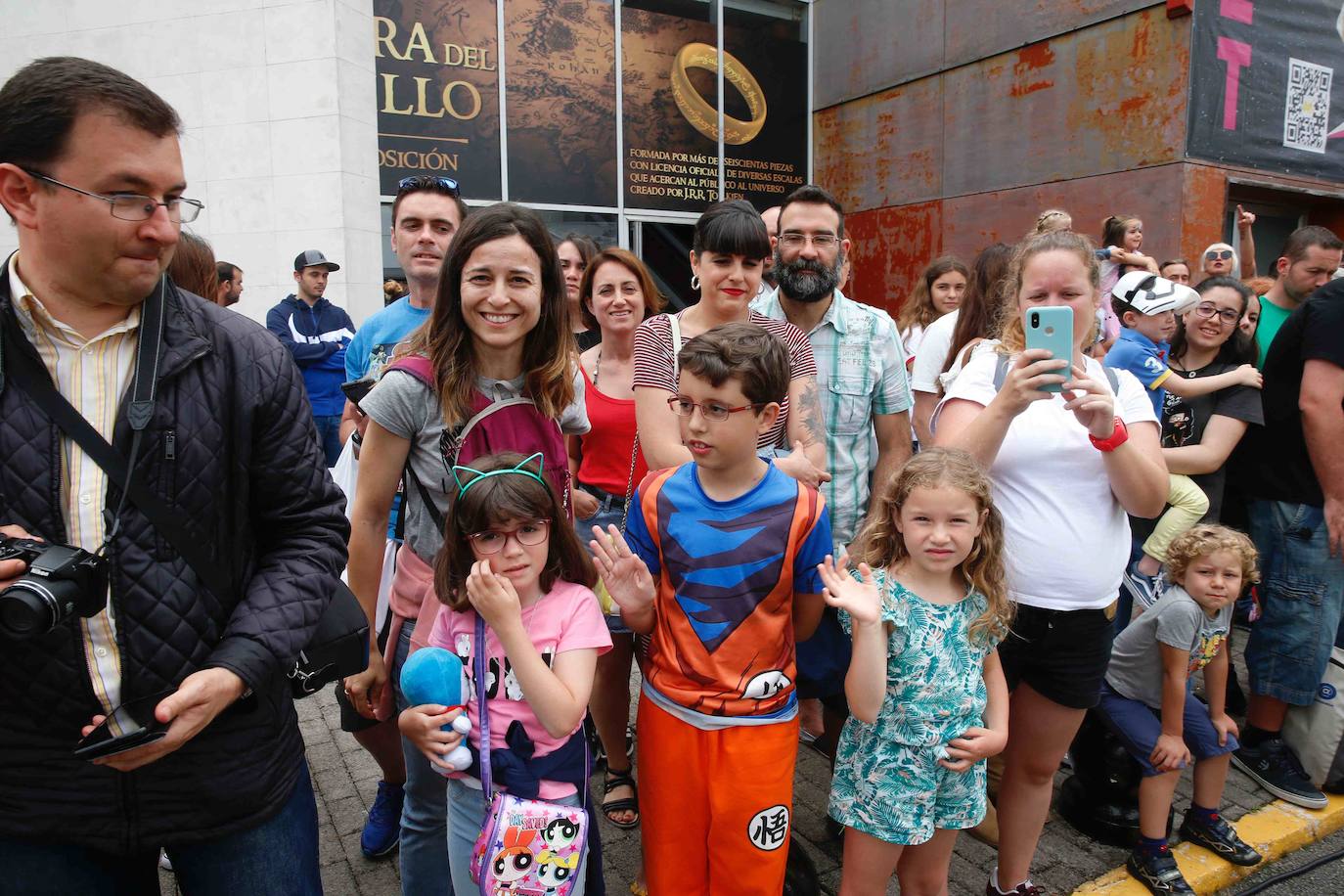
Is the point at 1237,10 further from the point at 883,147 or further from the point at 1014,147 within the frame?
the point at 883,147

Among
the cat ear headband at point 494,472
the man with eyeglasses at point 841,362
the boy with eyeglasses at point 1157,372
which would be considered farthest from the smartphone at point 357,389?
the boy with eyeglasses at point 1157,372

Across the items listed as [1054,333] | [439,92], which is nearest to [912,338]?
[1054,333]

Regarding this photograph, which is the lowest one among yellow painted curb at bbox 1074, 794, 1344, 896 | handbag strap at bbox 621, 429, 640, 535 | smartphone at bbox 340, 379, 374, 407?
yellow painted curb at bbox 1074, 794, 1344, 896

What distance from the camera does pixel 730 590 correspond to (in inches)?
85.7

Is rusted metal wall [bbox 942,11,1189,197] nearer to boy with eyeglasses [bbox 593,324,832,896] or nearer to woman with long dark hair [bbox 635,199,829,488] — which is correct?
woman with long dark hair [bbox 635,199,829,488]

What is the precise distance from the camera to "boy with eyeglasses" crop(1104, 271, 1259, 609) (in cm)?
363

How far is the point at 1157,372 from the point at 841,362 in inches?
71.3

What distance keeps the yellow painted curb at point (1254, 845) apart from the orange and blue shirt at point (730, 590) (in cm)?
162

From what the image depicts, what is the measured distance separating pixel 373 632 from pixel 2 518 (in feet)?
3.36

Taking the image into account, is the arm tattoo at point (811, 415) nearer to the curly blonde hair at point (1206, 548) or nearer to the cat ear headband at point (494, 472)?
the cat ear headband at point (494, 472)

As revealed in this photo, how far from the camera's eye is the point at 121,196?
1422mm

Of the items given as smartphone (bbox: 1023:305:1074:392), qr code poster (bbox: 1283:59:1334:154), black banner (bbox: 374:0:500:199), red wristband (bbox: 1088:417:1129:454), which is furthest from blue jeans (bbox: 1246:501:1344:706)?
black banner (bbox: 374:0:500:199)

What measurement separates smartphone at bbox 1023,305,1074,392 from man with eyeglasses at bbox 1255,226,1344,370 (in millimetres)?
2861

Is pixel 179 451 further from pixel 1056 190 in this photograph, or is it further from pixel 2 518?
pixel 1056 190
